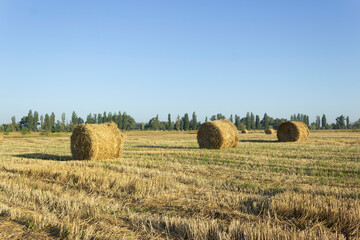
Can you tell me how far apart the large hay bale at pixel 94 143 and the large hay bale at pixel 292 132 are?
52.5 ft

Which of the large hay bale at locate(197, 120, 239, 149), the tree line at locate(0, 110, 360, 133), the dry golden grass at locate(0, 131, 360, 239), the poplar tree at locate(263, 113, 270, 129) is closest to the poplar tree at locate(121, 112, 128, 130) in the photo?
the tree line at locate(0, 110, 360, 133)

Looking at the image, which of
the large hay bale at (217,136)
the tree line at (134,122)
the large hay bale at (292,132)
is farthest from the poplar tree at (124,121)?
the large hay bale at (217,136)

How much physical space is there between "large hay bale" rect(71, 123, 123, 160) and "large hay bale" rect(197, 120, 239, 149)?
6.01m

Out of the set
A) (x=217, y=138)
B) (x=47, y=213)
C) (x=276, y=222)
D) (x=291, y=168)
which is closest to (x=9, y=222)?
(x=47, y=213)

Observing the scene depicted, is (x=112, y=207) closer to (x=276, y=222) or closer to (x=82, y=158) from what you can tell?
(x=276, y=222)

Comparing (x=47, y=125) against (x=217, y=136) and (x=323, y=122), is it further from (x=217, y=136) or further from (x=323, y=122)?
(x=323, y=122)

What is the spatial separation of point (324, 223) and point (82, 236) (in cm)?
337

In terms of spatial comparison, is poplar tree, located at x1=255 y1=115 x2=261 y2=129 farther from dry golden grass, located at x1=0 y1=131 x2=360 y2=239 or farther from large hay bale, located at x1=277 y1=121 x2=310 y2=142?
dry golden grass, located at x1=0 y1=131 x2=360 y2=239

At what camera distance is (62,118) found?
101875 mm

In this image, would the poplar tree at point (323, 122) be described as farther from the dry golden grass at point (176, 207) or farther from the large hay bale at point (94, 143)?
the dry golden grass at point (176, 207)

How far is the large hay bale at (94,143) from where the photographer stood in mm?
13289

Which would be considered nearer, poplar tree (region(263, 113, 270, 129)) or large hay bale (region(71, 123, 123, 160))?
large hay bale (region(71, 123, 123, 160))

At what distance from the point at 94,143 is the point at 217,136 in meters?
7.66

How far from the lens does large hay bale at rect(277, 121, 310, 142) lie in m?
24.6
